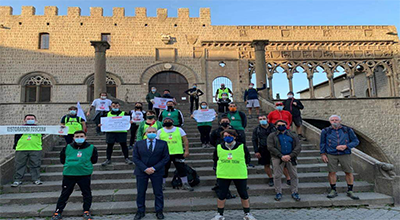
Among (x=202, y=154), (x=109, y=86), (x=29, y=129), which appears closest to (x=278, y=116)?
(x=202, y=154)

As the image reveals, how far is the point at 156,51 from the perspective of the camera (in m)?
20.7

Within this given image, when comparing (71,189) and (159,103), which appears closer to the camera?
(71,189)

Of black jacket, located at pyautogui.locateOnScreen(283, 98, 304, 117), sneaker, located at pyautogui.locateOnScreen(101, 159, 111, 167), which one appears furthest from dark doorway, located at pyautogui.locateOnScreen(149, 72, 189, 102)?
sneaker, located at pyautogui.locateOnScreen(101, 159, 111, 167)

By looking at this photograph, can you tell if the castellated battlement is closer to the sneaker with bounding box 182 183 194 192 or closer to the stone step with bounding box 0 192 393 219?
the sneaker with bounding box 182 183 194 192

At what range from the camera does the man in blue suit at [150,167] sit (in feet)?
16.5

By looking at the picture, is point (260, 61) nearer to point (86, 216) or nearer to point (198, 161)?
point (198, 161)

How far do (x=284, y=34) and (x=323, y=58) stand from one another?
3.66m

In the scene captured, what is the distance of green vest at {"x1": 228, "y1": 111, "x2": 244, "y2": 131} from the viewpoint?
277 inches

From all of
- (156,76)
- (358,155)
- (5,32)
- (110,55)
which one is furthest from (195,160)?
(5,32)

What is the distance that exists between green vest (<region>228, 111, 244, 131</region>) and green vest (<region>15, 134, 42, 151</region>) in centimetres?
515

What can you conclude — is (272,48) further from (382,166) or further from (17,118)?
(17,118)

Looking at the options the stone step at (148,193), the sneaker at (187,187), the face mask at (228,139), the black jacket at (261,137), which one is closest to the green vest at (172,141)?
the sneaker at (187,187)

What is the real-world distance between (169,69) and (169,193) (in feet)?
50.9

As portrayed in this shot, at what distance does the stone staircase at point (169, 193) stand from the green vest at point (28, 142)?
80 centimetres
